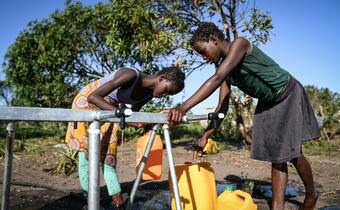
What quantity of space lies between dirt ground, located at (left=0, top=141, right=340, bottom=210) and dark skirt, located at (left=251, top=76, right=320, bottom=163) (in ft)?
2.45

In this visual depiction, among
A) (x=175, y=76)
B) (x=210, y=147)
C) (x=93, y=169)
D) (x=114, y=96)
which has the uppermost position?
(x=175, y=76)

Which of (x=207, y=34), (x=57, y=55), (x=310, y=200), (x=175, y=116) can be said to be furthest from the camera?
(x=57, y=55)

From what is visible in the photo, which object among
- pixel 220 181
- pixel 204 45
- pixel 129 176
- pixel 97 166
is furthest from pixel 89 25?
pixel 97 166

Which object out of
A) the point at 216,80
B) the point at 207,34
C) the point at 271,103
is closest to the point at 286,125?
the point at 271,103

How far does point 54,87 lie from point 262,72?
26.1 ft

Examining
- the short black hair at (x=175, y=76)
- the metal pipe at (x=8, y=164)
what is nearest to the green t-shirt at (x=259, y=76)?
the short black hair at (x=175, y=76)

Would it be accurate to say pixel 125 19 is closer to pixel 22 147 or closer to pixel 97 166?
pixel 22 147

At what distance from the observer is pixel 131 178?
4.74 m

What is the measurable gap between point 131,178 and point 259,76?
9.57 feet

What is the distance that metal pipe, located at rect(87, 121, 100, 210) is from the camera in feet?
4.33

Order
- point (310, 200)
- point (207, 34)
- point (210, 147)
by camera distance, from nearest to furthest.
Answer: point (207, 34) → point (310, 200) → point (210, 147)

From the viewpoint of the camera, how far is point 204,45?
91.3 inches

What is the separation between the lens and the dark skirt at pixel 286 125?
8.11 ft

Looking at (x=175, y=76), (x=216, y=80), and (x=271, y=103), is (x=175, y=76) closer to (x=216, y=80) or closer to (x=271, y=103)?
(x=216, y=80)
